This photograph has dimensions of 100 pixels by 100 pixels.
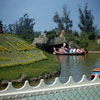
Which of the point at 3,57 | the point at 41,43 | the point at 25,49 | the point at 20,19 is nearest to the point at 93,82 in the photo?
the point at 3,57

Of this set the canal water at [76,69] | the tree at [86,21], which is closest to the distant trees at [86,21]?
the tree at [86,21]

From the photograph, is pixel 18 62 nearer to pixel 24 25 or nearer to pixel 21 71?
pixel 21 71

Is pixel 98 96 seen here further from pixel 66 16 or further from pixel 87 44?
pixel 66 16

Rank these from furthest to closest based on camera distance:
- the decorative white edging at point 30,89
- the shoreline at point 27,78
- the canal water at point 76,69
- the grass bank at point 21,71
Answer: the canal water at point 76,69, the grass bank at point 21,71, the shoreline at point 27,78, the decorative white edging at point 30,89

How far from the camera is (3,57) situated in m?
12.7

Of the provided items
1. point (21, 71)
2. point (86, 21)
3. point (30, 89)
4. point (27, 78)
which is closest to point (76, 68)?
point (21, 71)

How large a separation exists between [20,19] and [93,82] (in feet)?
192

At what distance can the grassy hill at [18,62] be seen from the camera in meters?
10.6

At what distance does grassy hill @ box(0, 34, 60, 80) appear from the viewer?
417 inches

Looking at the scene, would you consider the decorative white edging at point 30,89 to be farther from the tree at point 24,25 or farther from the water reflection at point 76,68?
the tree at point 24,25

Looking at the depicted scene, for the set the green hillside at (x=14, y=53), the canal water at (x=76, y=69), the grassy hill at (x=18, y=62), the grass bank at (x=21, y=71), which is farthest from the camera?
the green hillside at (x=14, y=53)

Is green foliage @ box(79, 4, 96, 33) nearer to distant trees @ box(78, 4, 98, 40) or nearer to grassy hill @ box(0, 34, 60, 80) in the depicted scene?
distant trees @ box(78, 4, 98, 40)

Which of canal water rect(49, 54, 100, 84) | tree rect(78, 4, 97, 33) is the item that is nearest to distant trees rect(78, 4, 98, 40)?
tree rect(78, 4, 97, 33)

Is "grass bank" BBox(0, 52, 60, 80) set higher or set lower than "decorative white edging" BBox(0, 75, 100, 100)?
lower
